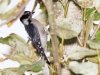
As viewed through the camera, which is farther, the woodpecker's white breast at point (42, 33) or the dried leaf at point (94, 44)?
the woodpecker's white breast at point (42, 33)

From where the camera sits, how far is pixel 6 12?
469mm

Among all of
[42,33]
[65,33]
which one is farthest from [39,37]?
[65,33]

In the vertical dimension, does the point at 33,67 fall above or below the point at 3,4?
below

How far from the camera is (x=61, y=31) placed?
1.24ft

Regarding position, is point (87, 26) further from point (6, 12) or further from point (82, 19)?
point (6, 12)

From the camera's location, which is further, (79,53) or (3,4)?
(3,4)

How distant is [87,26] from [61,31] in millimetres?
44

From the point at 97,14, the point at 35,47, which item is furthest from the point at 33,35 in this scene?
the point at 97,14

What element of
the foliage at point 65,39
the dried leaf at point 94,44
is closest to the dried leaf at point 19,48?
the foliage at point 65,39

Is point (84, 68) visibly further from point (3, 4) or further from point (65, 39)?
point (3, 4)

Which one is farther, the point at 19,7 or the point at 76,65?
the point at 19,7

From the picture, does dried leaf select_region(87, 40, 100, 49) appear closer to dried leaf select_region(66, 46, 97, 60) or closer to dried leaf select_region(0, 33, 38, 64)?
dried leaf select_region(66, 46, 97, 60)

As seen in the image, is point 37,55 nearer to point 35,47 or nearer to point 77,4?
point 35,47

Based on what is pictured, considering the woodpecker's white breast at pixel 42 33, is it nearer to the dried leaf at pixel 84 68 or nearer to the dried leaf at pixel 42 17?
the dried leaf at pixel 42 17
